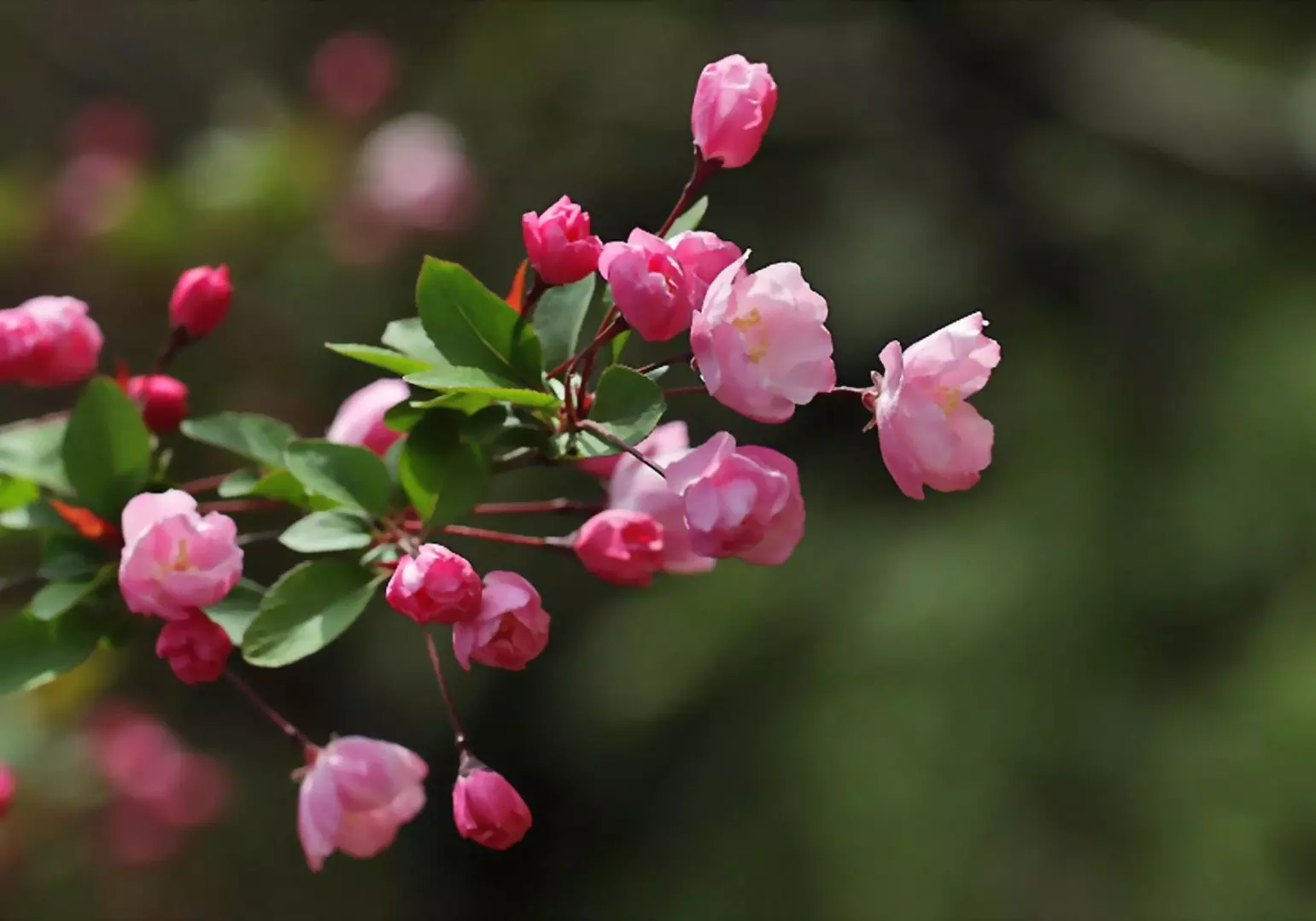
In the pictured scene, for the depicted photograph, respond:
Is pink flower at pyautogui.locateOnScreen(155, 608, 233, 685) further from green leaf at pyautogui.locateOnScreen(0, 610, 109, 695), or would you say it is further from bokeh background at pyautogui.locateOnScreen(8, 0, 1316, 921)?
bokeh background at pyautogui.locateOnScreen(8, 0, 1316, 921)

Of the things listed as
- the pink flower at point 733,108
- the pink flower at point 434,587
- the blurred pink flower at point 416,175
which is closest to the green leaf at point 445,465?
the pink flower at point 434,587

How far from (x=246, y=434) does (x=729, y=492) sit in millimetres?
394

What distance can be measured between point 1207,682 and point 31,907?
2.42m

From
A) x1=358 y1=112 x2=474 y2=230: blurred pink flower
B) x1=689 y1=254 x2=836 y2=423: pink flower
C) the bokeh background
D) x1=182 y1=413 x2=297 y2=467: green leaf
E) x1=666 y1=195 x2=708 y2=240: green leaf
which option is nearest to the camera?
x1=689 y1=254 x2=836 y2=423: pink flower

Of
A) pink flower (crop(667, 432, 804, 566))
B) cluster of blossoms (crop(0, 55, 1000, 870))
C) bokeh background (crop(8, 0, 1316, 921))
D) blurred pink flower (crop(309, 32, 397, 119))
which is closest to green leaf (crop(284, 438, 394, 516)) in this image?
cluster of blossoms (crop(0, 55, 1000, 870))

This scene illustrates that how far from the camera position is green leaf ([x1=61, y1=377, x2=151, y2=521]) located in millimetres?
791

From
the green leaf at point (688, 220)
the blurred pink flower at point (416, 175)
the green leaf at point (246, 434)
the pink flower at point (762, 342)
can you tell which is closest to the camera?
the pink flower at point (762, 342)

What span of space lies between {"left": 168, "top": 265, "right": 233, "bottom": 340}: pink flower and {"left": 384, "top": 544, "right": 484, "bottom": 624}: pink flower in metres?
0.37

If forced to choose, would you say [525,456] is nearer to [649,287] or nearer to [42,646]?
[649,287]

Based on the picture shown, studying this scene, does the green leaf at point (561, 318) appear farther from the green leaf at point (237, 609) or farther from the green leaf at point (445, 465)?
the green leaf at point (237, 609)

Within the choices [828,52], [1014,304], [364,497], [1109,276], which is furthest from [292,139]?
[364,497]

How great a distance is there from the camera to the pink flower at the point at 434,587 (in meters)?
0.61

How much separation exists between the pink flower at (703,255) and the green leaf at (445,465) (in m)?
0.18

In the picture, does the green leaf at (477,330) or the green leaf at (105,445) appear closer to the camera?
the green leaf at (477,330)
